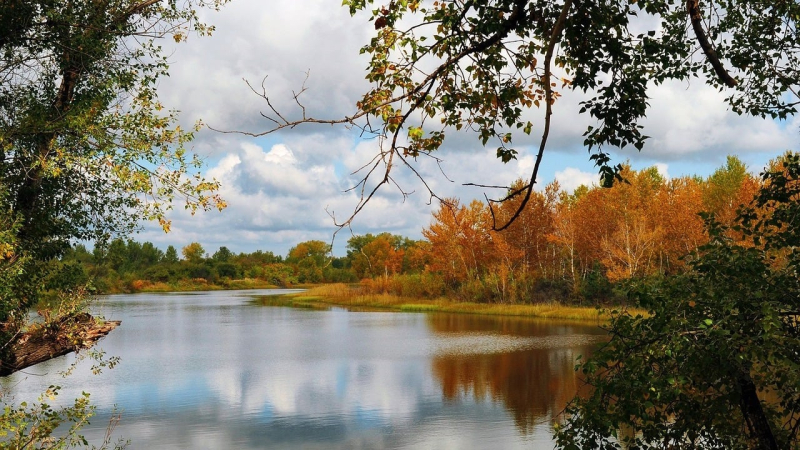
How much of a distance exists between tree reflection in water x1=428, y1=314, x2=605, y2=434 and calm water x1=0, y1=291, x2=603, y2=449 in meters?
0.04

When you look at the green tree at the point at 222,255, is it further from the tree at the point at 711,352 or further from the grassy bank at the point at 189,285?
the tree at the point at 711,352

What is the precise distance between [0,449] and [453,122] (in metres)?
6.13

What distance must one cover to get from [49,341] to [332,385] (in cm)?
917

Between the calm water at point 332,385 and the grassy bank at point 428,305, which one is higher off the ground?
the grassy bank at point 428,305

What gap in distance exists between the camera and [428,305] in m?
40.2

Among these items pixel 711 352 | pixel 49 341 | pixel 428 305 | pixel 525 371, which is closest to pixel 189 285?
pixel 428 305

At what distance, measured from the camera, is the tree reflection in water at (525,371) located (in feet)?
47.4

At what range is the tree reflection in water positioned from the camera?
1446 centimetres

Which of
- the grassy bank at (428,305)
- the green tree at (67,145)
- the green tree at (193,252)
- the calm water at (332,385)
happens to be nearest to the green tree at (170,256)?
the green tree at (193,252)

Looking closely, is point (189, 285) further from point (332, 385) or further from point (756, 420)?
point (756, 420)

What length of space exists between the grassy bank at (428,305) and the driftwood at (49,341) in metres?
19.9

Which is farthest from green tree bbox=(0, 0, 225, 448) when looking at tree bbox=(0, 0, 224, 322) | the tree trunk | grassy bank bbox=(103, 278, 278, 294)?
Result: grassy bank bbox=(103, 278, 278, 294)

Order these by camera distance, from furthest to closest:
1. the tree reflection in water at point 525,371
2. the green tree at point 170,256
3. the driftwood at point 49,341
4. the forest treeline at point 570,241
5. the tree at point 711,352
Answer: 1. the green tree at point 170,256
2. the forest treeline at point 570,241
3. the tree reflection in water at point 525,371
4. the driftwood at point 49,341
5. the tree at point 711,352

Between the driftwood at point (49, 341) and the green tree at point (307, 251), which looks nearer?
the driftwood at point (49, 341)
